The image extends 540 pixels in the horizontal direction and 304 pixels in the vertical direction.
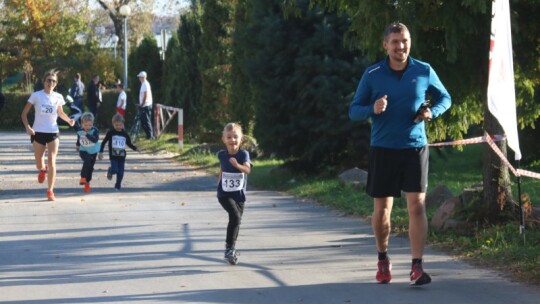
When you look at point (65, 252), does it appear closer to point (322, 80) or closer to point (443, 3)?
point (443, 3)

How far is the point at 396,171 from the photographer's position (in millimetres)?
8562

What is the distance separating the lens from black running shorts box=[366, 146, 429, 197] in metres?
8.47

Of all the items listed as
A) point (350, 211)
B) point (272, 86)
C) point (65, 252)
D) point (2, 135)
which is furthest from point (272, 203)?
point (2, 135)

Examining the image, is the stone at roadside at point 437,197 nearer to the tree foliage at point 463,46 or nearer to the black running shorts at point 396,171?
the tree foliage at point 463,46

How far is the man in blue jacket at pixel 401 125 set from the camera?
8.44 meters

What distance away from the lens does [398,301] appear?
799cm

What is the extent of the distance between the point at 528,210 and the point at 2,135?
29.8m

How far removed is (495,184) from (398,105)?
2.99 meters

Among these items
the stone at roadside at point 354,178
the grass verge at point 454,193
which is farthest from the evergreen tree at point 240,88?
the stone at roadside at point 354,178

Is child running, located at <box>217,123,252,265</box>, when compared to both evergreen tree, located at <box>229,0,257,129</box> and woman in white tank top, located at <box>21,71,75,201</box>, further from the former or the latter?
evergreen tree, located at <box>229,0,257,129</box>

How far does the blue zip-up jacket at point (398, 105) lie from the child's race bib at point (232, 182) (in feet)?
6.59

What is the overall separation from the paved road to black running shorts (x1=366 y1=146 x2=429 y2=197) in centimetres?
75

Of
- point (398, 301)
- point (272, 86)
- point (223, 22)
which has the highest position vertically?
point (223, 22)

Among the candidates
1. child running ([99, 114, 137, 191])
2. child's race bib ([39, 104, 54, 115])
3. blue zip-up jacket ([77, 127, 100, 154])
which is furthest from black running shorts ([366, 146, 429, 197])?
blue zip-up jacket ([77, 127, 100, 154])
